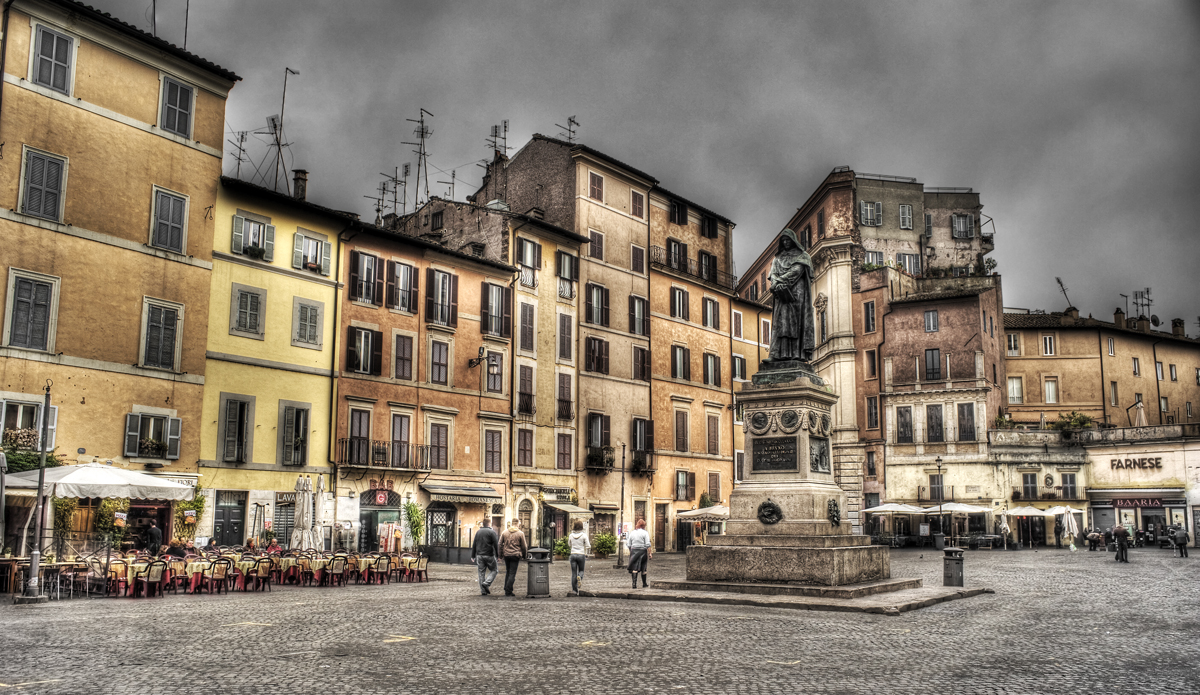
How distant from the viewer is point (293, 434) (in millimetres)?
31438

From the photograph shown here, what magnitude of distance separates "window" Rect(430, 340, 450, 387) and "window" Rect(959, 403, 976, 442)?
31.8m

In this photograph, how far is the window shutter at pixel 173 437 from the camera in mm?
27645

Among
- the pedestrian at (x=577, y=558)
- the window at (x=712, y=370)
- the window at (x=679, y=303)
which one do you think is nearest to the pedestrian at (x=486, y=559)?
the pedestrian at (x=577, y=558)

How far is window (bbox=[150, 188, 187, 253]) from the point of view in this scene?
2833 centimetres

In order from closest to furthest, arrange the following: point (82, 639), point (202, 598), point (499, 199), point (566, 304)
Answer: point (82, 639) → point (202, 598) → point (566, 304) → point (499, 199)

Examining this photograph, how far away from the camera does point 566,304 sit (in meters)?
42.9

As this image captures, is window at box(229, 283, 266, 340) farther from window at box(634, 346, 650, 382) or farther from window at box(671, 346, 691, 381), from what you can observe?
window at box(671, 346, 691, 381)

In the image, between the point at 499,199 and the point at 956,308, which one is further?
the point at 956,308

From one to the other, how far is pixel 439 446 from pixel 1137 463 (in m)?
39.5

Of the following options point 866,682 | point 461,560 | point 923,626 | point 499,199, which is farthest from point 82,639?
point 499,199

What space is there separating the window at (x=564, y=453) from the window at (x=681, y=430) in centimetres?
780

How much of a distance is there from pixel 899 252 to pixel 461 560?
40392 millimetres

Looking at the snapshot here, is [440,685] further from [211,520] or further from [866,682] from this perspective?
[211,520]

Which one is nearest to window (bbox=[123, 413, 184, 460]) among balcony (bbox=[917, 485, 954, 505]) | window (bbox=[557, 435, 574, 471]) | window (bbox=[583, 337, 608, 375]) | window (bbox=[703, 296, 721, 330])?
window (bbox=[557, 435, 574, 471])
